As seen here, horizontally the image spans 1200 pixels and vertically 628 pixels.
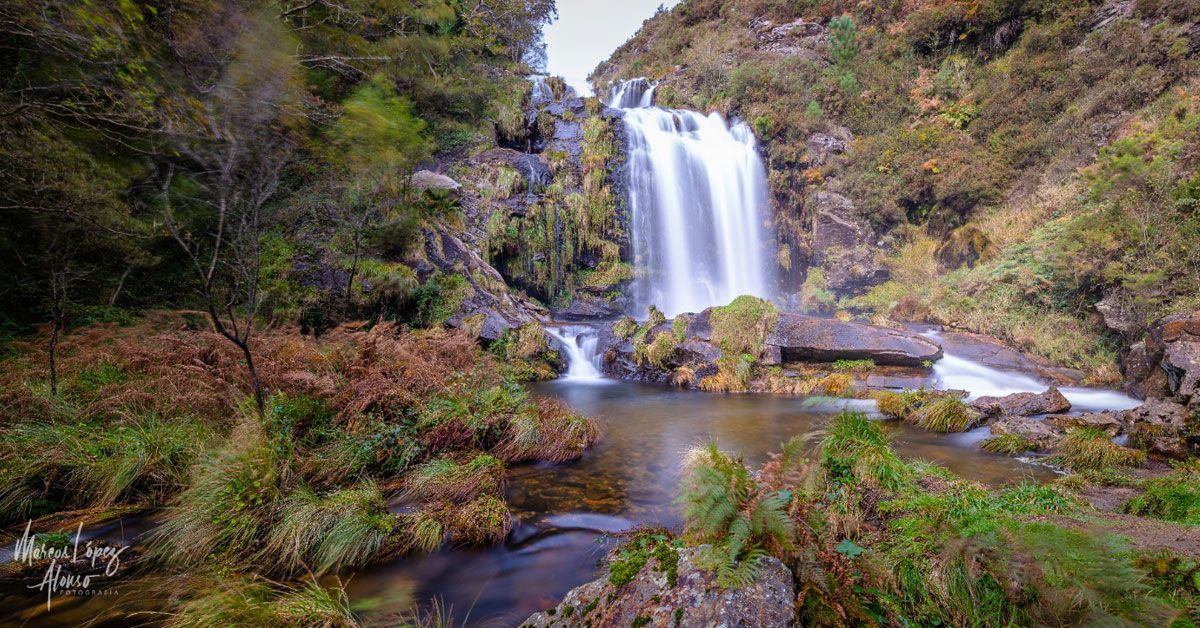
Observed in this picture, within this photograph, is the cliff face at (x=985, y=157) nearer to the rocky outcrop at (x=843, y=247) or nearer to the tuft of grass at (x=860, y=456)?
the rocky outcrop at (x=843, y=247)

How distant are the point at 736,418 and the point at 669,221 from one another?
1370cm

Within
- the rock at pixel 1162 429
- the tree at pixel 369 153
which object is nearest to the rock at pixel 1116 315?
the rock at pixel 1162 429

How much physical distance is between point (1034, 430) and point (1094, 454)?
113cm

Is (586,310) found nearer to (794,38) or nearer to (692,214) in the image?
(692,214)

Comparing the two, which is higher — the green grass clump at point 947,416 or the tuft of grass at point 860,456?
the tuft of grass at point 860,456

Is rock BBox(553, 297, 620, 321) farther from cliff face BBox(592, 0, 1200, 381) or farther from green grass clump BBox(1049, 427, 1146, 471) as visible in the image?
green grass clump BBox(1049, 427, 1146, 471)

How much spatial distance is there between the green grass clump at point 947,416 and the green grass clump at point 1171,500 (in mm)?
3189

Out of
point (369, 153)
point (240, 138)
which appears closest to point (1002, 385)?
point (240, 138)

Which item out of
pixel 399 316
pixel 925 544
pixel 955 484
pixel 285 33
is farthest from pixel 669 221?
pixel 925 544

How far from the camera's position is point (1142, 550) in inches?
84.1

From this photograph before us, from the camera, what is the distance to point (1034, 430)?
6395mm

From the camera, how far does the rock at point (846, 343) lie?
440 inches

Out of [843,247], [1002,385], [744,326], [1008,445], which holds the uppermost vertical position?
[843,247]

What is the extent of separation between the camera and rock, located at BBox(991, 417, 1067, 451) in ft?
20.0
